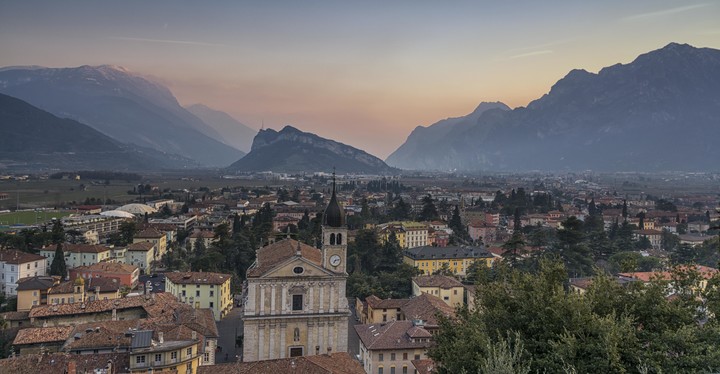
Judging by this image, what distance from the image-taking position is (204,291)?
46.3 m

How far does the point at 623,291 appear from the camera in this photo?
18609 mm

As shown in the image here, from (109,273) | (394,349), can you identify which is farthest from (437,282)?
(109,273)

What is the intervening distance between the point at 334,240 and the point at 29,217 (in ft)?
279

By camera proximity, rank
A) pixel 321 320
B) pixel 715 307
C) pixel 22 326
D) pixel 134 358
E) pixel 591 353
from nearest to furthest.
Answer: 1. pixel 591 353
2. pixel 715 307
3. pixel 134 358
4. pixel 321 320
5. pixel 22 326

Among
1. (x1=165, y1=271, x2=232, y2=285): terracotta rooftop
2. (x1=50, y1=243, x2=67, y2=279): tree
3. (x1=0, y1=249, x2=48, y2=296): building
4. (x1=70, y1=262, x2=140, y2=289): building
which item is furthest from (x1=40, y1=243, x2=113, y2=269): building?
(x1=165, y1=271, x2=232, y2=285): terracotta rooftop

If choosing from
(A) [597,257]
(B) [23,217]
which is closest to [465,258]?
(A) [597,257]

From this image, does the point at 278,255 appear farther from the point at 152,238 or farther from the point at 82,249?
the point at 152,238

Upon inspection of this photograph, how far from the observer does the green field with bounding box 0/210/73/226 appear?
295 ft

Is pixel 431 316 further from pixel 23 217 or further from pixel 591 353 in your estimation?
pixel 23 217

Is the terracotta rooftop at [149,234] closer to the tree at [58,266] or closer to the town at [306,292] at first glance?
the town at [306,292]

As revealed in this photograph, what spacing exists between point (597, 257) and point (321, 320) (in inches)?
1727

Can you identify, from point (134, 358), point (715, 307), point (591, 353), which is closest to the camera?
point (591, 353)

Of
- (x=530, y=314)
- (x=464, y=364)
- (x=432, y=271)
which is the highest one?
(x=530, y=314)

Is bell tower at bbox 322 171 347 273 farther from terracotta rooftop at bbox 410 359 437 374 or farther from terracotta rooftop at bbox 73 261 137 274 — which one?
terracotta rooftop at bbox 73 261 137 274
